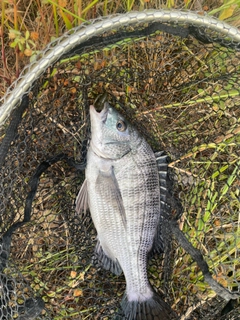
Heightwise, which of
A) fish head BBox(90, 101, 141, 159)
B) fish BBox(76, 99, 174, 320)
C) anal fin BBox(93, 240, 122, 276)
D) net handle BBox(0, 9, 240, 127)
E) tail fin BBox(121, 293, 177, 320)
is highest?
net handle BBox(0, 9, 240, 127)

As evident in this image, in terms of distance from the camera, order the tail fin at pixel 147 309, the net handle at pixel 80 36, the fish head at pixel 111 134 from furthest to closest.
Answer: the tail fin at pixel 147 309, the fish head at pixel 111 134, the net handle at pixel 80 36

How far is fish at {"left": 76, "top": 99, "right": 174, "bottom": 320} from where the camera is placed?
6.23ft

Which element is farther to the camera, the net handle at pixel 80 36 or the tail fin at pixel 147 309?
the tail fin at pixel 147 309

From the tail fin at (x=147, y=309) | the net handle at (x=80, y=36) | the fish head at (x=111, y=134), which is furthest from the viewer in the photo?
the tail fin at (x=147, y=309)

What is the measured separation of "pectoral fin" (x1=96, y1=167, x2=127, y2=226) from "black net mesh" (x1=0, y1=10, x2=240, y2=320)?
7.4 inches

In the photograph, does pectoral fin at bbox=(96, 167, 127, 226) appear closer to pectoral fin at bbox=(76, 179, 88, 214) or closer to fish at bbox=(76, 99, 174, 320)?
fish at bbox=(76, 99, 174, 320)

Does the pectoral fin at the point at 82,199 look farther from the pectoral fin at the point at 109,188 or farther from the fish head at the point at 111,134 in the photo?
the fish head at the point at 111,134

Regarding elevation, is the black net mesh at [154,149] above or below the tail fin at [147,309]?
above

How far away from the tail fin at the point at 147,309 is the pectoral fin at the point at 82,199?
538 mm

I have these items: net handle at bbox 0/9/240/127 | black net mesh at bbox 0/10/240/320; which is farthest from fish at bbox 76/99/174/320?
net handle at bbox 0/9/240/127

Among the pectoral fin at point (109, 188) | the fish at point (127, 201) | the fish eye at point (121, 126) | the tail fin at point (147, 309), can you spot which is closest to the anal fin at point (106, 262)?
the fish at point (127, 201)

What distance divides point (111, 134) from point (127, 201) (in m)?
0.36

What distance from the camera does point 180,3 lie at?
2326 mm

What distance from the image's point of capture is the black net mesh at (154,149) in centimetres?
203
